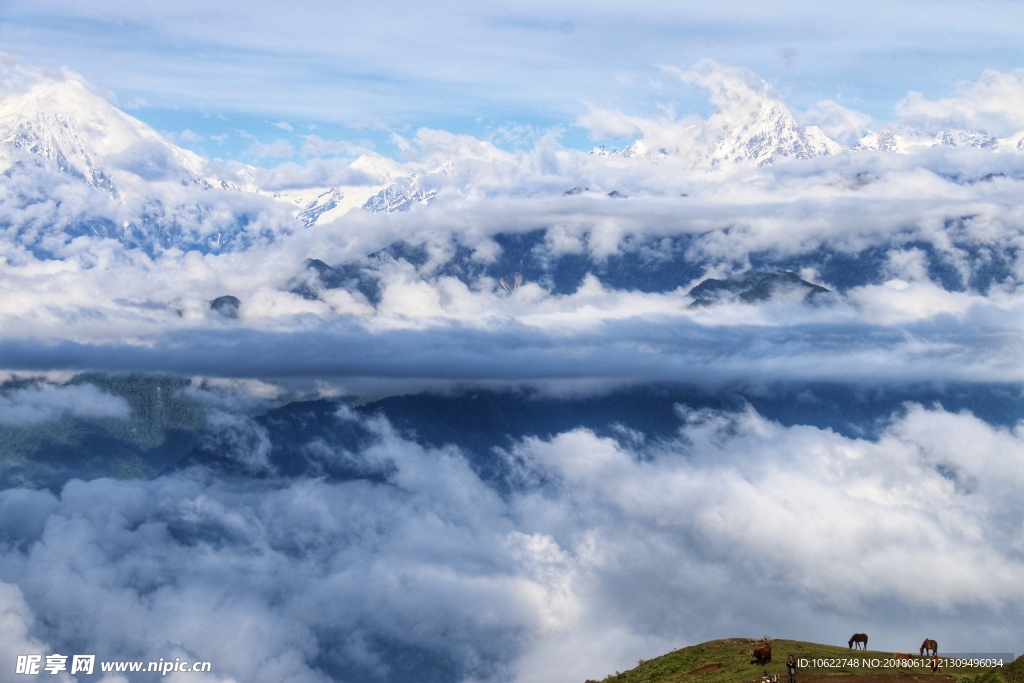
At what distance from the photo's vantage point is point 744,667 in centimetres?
12544

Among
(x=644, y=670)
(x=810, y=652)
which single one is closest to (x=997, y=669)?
(x=810, y=652)

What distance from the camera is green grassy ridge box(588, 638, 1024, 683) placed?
10673 centimetres

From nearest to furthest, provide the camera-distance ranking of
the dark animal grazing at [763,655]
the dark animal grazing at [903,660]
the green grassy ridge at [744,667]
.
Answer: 1. the green grassy ridge at [744,667]
2. the dark animal grazing at [903,660]
3. the dark animal grazing at [763,655]

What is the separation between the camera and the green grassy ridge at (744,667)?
10673cm

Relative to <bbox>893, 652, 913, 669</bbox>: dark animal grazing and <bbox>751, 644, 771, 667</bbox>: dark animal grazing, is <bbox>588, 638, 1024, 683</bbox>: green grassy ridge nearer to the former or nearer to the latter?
<bbox>751, 644, 771, 667</bbox>: dark animal grazing

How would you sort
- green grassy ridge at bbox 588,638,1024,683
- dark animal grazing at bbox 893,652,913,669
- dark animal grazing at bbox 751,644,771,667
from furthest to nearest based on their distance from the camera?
dark animal grazing at bbox 751,644,771,667 < dark animal grazing at bbox 893,652,913,669 < green grassy ridge at bbox 588,638,1024,683

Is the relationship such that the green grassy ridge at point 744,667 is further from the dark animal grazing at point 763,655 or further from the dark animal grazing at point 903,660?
the dark animal grazing at point 903,660

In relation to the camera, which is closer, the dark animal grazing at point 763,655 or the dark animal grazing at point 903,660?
the dark animal grazing at point 903,660

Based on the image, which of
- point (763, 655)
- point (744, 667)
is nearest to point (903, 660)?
point (763, 655)

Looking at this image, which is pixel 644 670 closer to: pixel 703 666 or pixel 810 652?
pixel 703 666

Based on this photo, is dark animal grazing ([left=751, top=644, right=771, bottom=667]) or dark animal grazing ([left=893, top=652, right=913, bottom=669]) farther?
dark animal grazing ([left=751, top=644, right=771, bottom=667])

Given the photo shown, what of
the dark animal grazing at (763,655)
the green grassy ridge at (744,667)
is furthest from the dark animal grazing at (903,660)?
the dark animal grazing at (763,655)

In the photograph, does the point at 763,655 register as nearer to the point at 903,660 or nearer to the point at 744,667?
the point at 744,667

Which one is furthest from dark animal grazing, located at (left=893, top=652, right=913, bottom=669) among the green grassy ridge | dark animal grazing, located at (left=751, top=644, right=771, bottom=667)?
dark animal grazing, located at (left=751, top=644, right=771, bottom=667)
